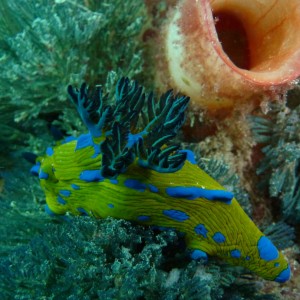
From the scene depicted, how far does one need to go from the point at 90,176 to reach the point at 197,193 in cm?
67

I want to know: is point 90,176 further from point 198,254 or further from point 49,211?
point 198,254

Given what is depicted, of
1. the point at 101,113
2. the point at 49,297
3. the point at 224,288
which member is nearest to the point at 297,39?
the point at 101,113

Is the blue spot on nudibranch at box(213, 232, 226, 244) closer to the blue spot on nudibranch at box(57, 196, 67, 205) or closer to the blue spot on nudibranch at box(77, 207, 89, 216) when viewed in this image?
the blue spot on nudibranch at box(77, 207, 89, 216)

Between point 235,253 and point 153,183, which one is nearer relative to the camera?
point 153,183

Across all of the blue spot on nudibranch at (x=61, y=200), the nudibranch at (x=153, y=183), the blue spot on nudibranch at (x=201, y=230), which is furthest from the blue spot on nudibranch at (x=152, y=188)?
the blue spot on nudibranch at (x=61, y=200)

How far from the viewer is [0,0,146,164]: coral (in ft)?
10.5

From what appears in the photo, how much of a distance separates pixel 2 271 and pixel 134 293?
0.89m

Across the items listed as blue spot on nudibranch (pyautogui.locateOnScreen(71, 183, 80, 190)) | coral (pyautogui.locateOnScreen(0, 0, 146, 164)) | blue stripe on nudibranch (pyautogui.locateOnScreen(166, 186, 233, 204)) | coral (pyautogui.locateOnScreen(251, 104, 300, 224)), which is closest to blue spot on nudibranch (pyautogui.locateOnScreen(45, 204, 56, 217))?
blue spot on nudibranch (pyautogui.locateOnScreen(71, 183, 80, 190))

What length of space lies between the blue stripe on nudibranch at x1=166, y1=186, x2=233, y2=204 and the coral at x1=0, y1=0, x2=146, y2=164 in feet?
4.67

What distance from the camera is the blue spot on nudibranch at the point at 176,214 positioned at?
2361 millimetres

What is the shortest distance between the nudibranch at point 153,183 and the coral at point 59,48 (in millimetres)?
1006

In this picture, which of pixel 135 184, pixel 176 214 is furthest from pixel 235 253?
pixel 135 184

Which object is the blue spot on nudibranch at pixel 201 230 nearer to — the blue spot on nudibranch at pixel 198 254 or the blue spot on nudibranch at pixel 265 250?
the blue spot on nudibranch at pixel 198 254

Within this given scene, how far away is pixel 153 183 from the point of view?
7.61 ft
